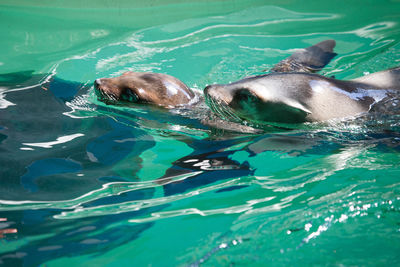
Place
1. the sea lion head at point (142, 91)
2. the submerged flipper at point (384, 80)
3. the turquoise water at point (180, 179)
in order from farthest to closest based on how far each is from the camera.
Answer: the sea lion head at point (142, 91) < the submerged flipper at point (384, 80) < the turquoise water at point (180, 179)

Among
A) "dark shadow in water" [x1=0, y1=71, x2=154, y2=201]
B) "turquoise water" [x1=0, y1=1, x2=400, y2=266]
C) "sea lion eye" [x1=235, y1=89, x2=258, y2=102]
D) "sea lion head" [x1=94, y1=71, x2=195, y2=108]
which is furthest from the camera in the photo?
"sea lion head" [x1=94, y1=71, x2=195, y2=108]

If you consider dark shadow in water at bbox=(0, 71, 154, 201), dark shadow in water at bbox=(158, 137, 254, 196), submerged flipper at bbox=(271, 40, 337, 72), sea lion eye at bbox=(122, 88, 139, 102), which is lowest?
dark shadow in water at bbox=(158, 137, 254, 196)

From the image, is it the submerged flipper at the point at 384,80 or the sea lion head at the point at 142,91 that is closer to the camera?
the submerged flipper at the point at 384,80

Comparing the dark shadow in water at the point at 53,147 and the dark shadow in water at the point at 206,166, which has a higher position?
the dark shadow in water at the point at 53,147

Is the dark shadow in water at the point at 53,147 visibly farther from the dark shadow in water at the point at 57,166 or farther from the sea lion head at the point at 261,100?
the sea lion head at the point at 261,100

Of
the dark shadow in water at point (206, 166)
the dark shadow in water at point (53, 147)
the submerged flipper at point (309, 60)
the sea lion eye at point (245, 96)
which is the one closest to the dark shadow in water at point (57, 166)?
the dark shadow in water at point (53, 147)

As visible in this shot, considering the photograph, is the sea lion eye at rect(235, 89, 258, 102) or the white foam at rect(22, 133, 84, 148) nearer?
the sea lion eye at rect(235, 89, 258, 102)

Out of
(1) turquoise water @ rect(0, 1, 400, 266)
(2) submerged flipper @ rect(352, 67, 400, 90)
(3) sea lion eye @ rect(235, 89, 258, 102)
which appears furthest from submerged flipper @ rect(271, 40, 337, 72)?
(3) sea lion eye @ rect(235, 89, 258, 102)

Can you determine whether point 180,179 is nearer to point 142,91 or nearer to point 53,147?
point 53,147

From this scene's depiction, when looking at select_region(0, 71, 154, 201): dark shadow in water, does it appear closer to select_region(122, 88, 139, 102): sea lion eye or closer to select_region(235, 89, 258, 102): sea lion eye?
select_region(122, 88, 139, 102): sea lion eye

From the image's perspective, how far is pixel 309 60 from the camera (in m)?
4.83

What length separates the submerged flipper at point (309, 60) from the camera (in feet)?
15.1

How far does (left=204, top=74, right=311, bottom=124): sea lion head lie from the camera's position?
9.68 ft

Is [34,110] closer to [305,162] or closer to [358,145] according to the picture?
[305,162]
